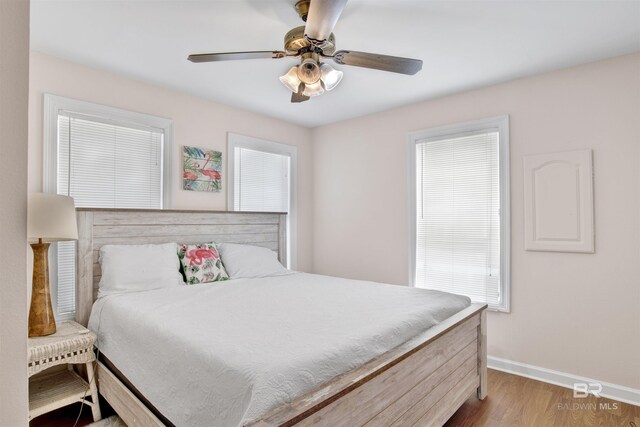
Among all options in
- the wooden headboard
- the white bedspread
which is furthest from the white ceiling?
the white bedspread

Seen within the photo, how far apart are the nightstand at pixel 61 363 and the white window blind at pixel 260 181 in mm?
1930

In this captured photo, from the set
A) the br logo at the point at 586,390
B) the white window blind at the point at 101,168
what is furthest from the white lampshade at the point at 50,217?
the br logo at the point at 586,390

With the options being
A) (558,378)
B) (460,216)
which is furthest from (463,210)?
(558,378)

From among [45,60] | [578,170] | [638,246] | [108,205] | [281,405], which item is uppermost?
[45,60]

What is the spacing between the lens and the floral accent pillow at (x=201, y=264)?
2.88 metres

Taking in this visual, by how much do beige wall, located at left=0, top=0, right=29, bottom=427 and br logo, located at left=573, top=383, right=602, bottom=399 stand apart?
3352mm

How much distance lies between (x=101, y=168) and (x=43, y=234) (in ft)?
3.07

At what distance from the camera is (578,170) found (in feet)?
8.88

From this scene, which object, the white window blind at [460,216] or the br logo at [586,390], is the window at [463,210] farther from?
the br logo at [586,390]

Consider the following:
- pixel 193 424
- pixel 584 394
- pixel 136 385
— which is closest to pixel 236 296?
pixel 136 385

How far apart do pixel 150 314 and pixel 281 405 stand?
1.13 metres

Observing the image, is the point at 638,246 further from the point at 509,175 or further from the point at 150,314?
the point at 150,314

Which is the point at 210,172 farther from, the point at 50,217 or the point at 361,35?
the point at 361,35

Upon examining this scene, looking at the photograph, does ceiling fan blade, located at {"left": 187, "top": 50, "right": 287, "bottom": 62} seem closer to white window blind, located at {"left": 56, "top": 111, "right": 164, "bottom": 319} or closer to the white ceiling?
the white ceiling
